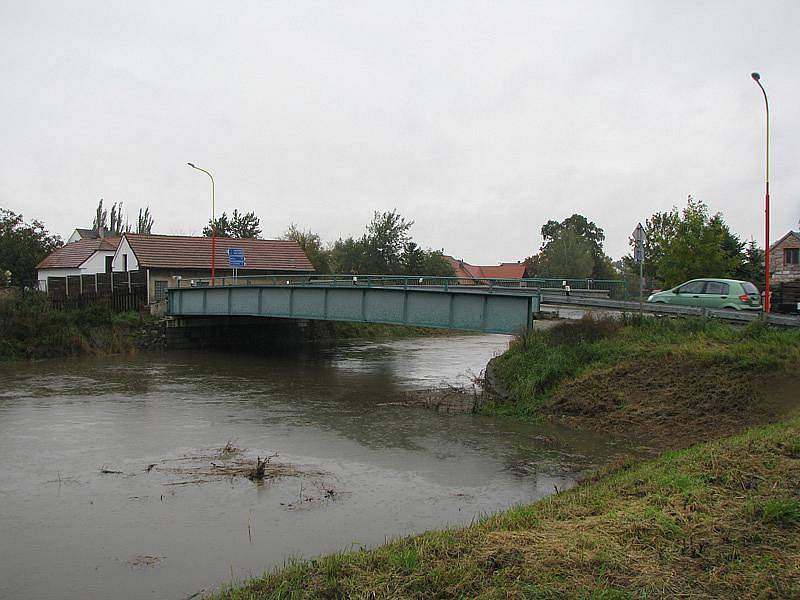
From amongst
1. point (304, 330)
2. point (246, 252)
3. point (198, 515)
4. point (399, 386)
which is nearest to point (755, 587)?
point (198, 515)

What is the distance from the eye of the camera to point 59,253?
5697cm

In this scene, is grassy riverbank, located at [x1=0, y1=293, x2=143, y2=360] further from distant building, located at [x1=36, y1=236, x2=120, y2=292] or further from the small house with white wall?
distant building, located at [x1=36, y1=236, x2=120, y2=292]

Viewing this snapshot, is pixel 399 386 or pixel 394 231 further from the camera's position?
pixel 394 231

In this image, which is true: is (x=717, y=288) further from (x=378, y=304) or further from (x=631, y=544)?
(x=631, y=544)

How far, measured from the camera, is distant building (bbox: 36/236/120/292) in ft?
177

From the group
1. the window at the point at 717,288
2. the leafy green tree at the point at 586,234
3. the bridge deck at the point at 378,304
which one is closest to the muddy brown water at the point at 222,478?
the bridge deck at the point at 378,304

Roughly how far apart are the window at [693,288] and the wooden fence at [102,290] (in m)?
29.8

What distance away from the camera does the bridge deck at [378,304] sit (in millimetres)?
23422

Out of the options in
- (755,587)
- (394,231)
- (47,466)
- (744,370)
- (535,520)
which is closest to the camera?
(755,587)

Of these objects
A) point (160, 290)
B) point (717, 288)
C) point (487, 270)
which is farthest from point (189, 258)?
point (487, 270)

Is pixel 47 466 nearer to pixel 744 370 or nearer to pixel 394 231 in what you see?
Answer: pixel 744 370

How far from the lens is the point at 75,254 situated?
55.8 m

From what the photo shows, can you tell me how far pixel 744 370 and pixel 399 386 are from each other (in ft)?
39.7

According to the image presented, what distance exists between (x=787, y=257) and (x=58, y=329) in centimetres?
4591
